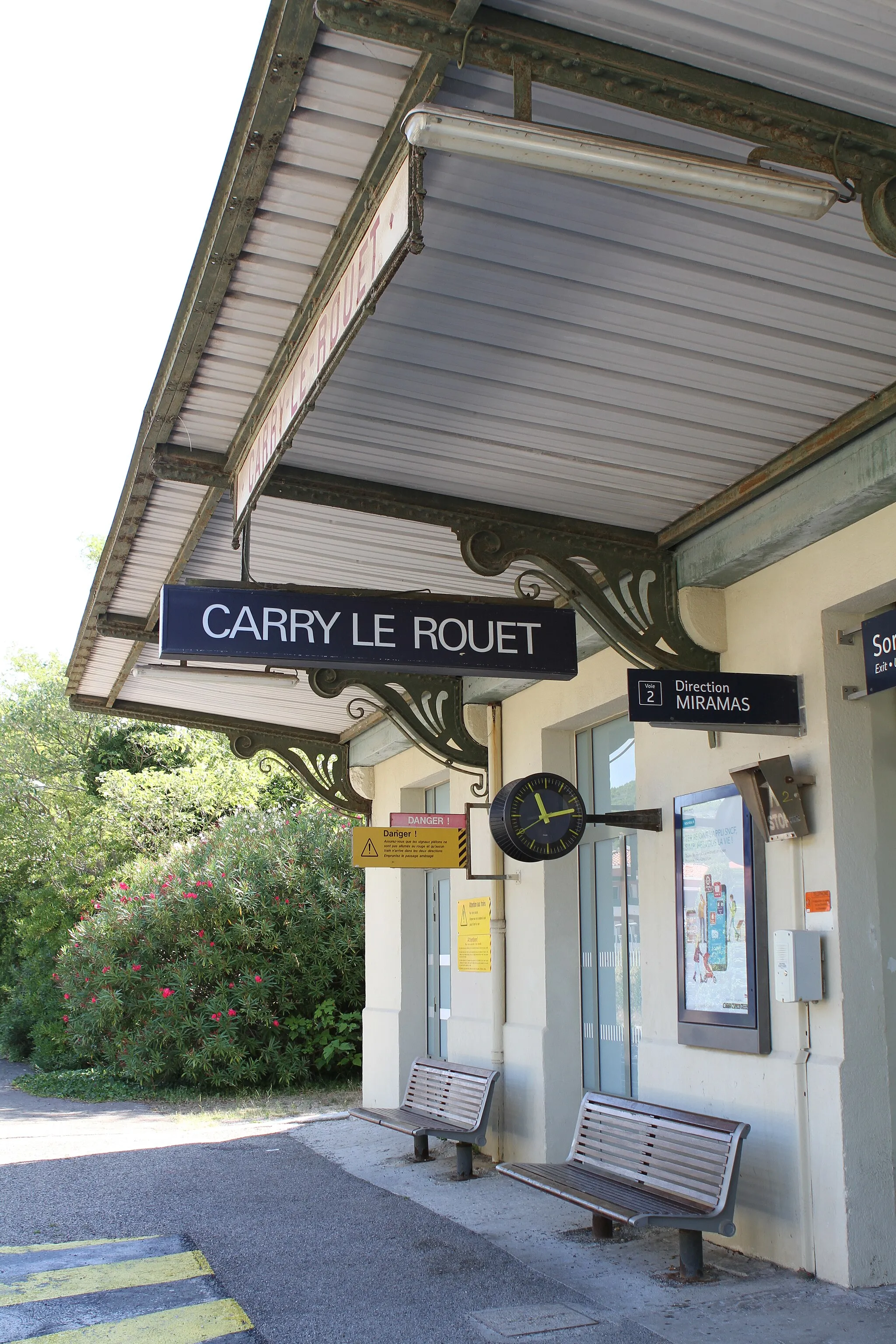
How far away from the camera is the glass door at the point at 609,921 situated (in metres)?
7.46

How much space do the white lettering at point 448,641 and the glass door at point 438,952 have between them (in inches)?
194

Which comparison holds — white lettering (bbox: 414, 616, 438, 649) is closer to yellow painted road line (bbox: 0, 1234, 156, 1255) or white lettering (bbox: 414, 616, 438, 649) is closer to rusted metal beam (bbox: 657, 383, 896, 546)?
rusted metal beam (bbox: 657, 383, 896, 546)

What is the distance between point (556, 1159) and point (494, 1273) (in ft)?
7.22

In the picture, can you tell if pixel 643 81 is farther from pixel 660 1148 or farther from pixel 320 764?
pixel 320 764

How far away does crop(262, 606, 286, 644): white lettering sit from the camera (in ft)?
18.0

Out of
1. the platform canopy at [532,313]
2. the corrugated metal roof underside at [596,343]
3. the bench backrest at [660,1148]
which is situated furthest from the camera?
the bench backrest at [660,1148]

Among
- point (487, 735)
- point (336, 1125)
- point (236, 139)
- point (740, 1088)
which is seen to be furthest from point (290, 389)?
point (336, 1125)

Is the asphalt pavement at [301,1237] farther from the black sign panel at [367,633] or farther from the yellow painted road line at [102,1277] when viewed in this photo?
the black sign panel at [367,633]

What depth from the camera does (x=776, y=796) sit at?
5473 mm

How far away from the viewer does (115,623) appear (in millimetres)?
8562

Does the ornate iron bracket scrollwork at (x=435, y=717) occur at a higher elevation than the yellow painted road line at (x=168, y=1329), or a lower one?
higher

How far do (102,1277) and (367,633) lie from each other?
3.21 metres

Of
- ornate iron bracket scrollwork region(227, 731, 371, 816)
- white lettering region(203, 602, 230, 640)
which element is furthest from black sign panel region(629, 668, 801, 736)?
ornate iron bracket scrollwork region(227, 731, 371, 816)

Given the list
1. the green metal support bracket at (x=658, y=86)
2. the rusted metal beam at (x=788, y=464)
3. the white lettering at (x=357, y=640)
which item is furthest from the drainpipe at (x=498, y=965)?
the green metal support bracket at (x=658, y=86)
